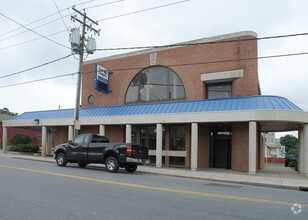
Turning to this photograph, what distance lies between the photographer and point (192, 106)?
16.8 metres

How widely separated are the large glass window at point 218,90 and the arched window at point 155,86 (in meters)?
1.83

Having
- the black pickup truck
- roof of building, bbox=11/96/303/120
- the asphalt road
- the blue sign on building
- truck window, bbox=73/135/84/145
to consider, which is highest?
the blue sign on building

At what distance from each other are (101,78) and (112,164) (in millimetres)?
10089

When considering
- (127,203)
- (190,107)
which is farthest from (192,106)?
(127,203)

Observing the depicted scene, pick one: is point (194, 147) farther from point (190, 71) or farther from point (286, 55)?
point (286, 55)

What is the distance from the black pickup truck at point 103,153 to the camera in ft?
43.1

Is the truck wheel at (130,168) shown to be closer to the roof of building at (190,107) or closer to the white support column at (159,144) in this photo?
the white support column at (159,144)

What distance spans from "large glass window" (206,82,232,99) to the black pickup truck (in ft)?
22.8

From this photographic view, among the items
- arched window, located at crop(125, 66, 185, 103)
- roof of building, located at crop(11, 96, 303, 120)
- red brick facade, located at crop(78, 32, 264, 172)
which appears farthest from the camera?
arched window, located at crop(125, 66, 185, 103)

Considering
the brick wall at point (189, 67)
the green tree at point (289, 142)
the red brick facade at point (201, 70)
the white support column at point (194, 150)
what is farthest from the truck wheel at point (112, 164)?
the green tree at point (289, 142)

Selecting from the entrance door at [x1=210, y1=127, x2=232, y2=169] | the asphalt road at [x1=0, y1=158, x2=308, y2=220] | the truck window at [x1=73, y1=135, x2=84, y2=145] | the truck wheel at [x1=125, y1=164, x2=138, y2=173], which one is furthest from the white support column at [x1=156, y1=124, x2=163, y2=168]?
the asphalt road at [x1=0, y1=158, x2=308, y2=220]

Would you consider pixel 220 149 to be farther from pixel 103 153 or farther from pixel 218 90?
pixel 103 153

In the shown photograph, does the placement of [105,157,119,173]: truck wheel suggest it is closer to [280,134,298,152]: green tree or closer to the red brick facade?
the red brick facade

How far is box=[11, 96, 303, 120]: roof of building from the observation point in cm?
1455
